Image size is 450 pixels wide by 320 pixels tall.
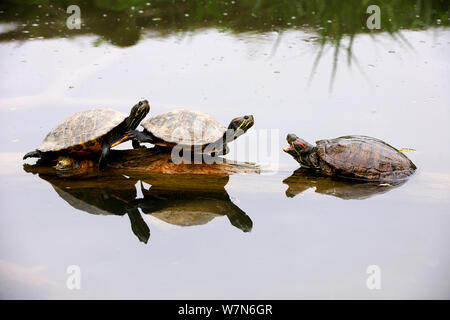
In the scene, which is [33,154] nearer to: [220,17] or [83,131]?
[83,131]

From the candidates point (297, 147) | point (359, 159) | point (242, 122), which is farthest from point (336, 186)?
point (242, 122)

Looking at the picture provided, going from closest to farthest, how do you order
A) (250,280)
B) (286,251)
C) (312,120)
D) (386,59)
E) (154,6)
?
(250,280), (286,251), (312,120), (386,59), (154,6)

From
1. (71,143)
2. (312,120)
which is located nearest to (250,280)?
(71,143)

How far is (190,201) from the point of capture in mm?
3061

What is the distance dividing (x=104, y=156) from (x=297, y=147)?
138 cm

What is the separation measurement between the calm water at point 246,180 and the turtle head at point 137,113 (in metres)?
0.44

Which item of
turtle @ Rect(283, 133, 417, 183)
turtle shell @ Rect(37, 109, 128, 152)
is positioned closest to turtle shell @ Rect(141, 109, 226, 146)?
turtle shell @ Rect(37, 109, 128, 152)

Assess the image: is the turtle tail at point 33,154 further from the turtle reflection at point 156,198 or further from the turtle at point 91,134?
the turtle reflection at point 156,198

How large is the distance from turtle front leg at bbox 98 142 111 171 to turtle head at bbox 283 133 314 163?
4.21ft
